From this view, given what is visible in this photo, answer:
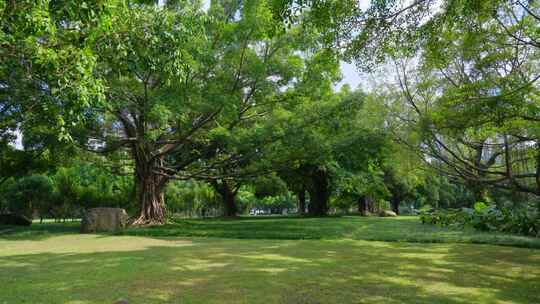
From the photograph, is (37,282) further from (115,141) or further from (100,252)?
(115,141)

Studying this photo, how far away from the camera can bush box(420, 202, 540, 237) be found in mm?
10711

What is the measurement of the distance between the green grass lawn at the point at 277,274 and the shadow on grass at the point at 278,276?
0.04 feet

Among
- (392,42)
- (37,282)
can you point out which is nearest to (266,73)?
(392,42)

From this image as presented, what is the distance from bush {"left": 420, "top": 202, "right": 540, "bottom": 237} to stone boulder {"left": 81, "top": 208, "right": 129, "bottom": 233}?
12.4 meters

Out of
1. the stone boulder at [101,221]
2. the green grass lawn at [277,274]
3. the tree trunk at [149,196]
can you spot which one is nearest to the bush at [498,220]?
the green grass lawn at [277,274]

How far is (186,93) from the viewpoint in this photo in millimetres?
11258

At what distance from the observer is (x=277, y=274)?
5.25m

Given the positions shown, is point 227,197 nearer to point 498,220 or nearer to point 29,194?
point 29,194

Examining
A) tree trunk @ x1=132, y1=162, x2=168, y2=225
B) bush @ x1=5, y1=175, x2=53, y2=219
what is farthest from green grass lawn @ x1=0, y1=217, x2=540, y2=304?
bush @ x1=5, y1=175, x2=53, y2=219

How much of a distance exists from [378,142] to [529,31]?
7.41 m

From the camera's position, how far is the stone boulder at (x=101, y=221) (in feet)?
43.9

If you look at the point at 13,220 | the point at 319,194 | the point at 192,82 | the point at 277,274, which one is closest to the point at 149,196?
the point at 192,82

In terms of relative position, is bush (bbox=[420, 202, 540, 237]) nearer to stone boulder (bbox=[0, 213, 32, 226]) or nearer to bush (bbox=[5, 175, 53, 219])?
stone boulder (bbox=[0, 213, 32, 226])

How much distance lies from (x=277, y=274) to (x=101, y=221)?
10.5 metres
